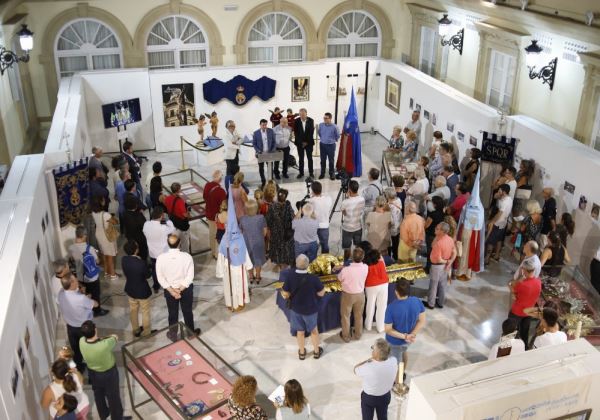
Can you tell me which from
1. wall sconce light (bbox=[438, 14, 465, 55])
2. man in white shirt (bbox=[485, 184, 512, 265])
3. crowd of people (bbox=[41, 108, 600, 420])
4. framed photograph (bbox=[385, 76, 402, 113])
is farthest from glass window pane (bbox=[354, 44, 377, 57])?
man in white shirt (bbox=[485, 184, 512, 265])

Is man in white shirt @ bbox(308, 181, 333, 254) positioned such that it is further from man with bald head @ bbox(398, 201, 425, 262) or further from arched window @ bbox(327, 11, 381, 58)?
arched window @ bbox(327, 11, 381, 58)

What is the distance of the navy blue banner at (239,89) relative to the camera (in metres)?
15.4

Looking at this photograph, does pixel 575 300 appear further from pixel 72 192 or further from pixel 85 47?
pixel 85 47

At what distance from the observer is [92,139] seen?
14898mm

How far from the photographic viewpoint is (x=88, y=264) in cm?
820

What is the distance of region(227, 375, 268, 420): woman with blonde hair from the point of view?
5473mm

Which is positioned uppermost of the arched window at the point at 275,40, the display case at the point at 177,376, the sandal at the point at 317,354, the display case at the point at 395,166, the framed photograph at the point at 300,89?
the arched window at the point at 275,40

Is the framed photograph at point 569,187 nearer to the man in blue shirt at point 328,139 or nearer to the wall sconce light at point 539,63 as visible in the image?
the wall sconce light at point 539,63

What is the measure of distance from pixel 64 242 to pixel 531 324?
272 inches

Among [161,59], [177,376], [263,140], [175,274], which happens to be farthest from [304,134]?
[177,376]

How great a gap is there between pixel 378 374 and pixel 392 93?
1131 cm

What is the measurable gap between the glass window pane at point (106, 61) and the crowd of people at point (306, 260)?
5.11m

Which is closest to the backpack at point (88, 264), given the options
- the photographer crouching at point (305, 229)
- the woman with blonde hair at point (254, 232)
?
the woman with blonde hair at point (254, 232)

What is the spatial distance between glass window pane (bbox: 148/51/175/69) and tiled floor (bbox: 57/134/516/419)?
7158mm
